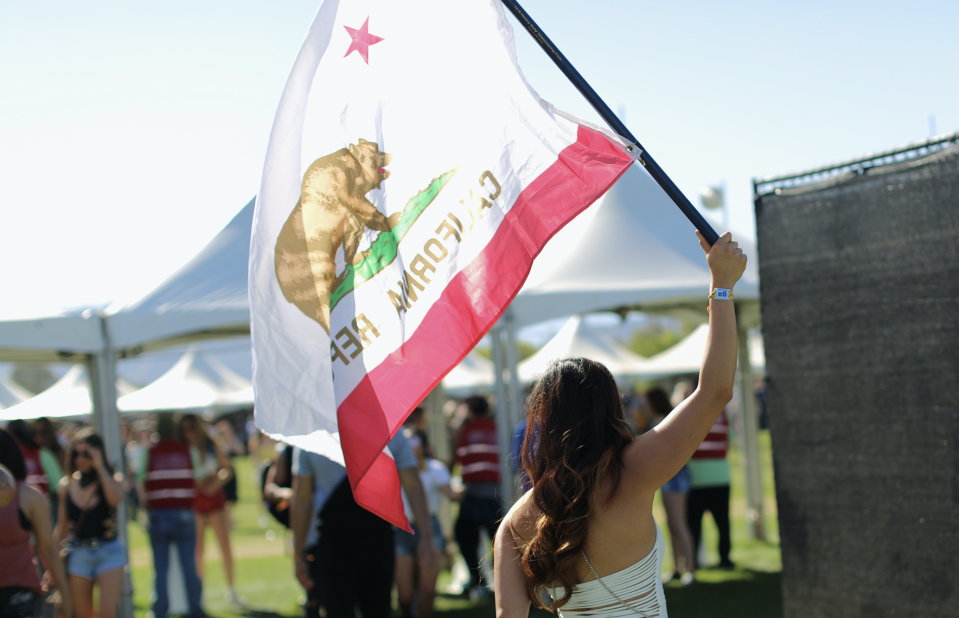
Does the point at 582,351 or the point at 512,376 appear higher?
the point at 512,376

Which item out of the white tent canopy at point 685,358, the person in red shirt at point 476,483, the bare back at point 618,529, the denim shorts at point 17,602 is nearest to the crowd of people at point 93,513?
the denim shorts at point 17,602

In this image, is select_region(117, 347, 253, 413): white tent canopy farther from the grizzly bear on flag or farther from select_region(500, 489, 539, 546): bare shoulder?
select_region(500, 489, 539, 546): bare shoulder

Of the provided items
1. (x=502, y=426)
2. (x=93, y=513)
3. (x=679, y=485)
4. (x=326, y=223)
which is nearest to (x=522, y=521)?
(x=326, y=223)

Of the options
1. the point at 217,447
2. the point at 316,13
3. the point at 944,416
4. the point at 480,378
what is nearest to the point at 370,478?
the point at 316,13

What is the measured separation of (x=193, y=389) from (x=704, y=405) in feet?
65.3

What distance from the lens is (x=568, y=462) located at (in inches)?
81.9

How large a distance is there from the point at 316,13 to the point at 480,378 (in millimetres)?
19560

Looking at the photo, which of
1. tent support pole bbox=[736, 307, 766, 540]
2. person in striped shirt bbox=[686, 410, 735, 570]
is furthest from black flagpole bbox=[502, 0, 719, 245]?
tent support pole bbox=[736, 307, 766, 540]

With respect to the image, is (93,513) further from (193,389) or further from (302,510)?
(193,389)

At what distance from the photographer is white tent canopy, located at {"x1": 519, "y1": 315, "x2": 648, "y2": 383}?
17619mm

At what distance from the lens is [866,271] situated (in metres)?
3.95

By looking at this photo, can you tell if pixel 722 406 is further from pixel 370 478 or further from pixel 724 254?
pixel 370 478

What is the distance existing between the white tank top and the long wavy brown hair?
4 cm

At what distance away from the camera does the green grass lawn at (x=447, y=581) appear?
7367 mm
